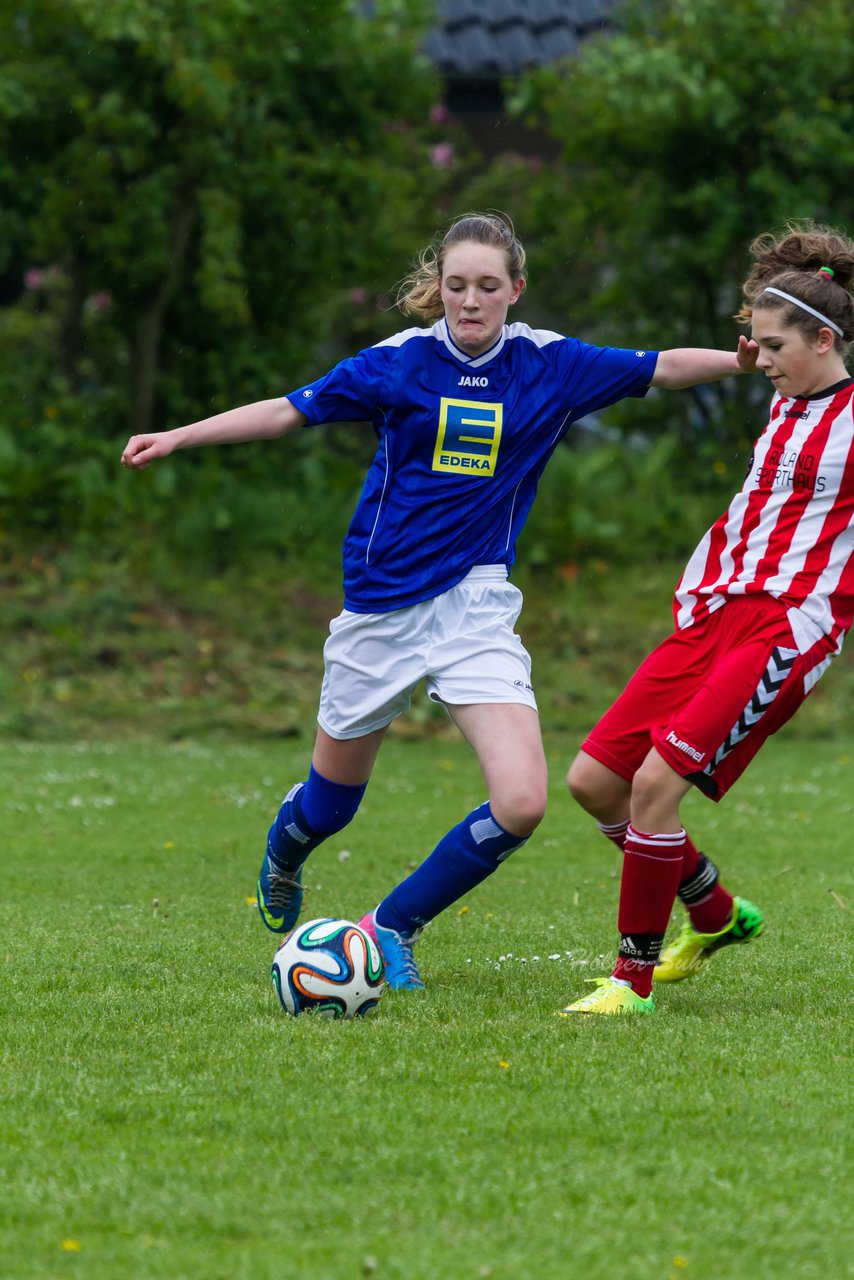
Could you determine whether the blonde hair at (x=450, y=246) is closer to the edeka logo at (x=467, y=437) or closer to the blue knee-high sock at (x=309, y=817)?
the edeka logo at (x=467, y=437)

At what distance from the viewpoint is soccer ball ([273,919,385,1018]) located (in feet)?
15.7

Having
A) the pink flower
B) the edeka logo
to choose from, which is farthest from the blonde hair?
the pink flower

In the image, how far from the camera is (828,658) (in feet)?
16.5

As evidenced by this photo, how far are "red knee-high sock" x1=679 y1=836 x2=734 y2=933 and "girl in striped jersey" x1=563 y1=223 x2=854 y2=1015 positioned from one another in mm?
160

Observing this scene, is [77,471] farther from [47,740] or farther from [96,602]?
[47,740]

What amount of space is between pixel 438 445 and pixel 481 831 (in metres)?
1.19

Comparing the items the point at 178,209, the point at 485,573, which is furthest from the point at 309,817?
the point at 178,209

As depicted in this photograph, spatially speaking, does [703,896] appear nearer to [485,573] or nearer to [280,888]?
[485,573]

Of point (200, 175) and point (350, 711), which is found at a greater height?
point (200, 175)

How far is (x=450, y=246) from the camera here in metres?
5.21

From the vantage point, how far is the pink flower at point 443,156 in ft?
57.6

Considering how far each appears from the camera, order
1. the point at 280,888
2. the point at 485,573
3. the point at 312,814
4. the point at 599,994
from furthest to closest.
→ 1. the point at 280,888
2. the point at 312,814
3. the point at 485,573
4. the point at 599,994

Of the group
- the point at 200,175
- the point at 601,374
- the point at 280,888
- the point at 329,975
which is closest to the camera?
the point at 329,975

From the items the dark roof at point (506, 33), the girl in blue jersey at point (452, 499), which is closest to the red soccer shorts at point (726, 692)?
the girl in blue jersey at point (452, 499)
